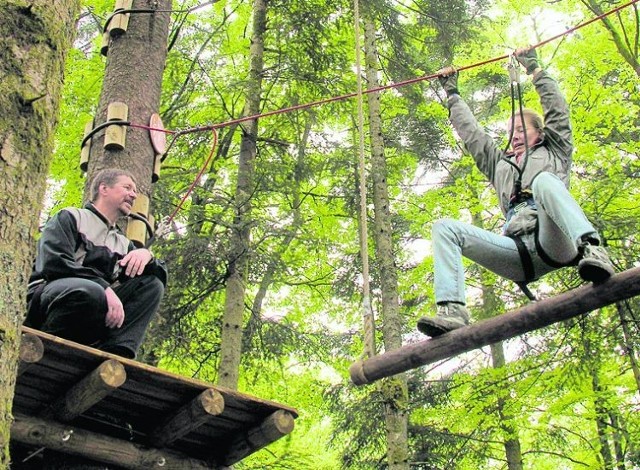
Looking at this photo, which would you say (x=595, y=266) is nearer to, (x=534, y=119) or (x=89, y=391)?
(x=534, y=119)

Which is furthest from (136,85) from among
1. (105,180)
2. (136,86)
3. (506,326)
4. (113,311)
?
(506,326)

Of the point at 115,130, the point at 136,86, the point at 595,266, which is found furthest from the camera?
the point at 136,86

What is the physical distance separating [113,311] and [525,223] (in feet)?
7.69

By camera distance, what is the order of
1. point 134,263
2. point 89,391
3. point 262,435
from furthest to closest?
1. point 262,435
2. point 134,263
3. point 89,391

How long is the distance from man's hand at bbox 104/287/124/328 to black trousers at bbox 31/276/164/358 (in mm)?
22

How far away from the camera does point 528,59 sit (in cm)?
446

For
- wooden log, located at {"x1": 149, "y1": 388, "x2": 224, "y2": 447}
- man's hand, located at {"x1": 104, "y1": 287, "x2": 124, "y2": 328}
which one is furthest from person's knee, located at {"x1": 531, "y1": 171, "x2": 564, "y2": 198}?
man's hand, located at {"x1": 104, "y1": 287, "x2": 124, "y2": 328}

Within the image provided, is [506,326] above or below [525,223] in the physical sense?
below

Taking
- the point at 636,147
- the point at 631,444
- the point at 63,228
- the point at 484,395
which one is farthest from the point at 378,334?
the point at 63,228

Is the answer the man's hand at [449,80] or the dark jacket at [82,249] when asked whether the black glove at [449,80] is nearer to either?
the man's hand at [449,80]

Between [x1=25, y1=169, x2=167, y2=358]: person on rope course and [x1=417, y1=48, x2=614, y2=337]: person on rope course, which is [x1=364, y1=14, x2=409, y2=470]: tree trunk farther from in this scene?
[x1=25, y1=169, x2=167, y2=358]: person on rope course

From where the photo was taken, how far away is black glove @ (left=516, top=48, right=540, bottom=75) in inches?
175

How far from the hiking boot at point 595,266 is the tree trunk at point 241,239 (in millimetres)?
5375

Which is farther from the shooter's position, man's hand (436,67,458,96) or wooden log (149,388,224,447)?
man's hand (436,67,458,96)
